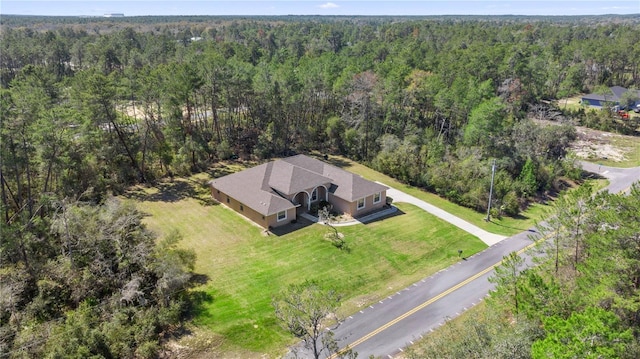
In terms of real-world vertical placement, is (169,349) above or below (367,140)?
below

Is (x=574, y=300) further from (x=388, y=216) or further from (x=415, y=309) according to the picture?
(x=388, y=216)

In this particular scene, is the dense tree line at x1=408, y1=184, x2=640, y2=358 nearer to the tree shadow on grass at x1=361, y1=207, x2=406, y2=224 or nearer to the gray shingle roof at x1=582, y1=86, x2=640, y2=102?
the tree shadow on grass at x1=361, y1=207, x2=406, y2=224

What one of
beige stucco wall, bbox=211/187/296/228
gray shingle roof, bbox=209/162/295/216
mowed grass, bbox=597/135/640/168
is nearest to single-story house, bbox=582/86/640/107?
mowed grass, bbox=597/135/640/168

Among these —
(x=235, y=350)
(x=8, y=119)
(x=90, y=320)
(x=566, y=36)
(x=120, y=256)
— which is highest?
(x=566, y=36)

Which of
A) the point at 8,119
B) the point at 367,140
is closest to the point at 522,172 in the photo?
the point at 367,140

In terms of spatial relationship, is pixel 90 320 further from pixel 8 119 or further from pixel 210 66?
pixel 210 66

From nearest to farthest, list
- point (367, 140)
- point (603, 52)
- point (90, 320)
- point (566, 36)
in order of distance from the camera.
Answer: point (90, 320) → point (367, 140) → point (603, 52) → point (566, 36)

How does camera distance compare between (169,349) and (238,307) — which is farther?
(238,307)
